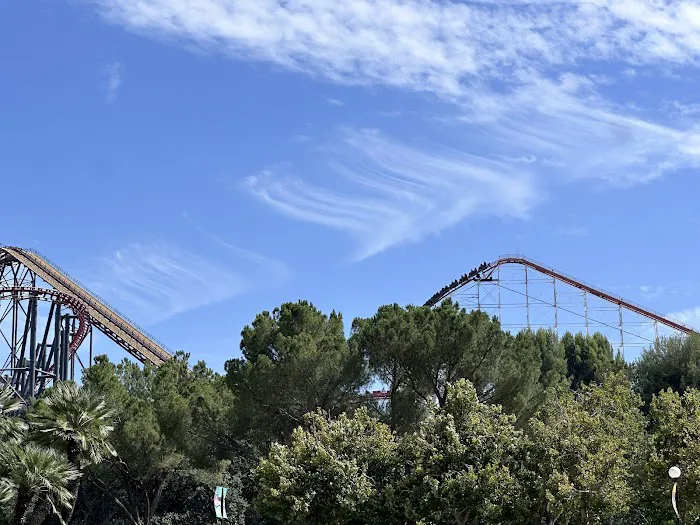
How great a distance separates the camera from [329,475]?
86.5 feet

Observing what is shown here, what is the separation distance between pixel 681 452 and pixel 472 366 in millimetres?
9691

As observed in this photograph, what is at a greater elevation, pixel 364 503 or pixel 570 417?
pixel 570 417

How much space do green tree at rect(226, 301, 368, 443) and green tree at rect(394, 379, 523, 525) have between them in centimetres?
711

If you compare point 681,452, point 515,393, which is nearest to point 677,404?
point 681,452

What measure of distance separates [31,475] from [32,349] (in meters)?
28.5

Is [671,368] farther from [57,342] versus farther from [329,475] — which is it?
[57,342]

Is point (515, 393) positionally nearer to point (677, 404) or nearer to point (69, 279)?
point (677, 404)

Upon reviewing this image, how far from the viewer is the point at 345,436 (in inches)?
1073

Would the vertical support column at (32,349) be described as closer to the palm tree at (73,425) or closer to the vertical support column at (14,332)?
the vertical support column at (14,332)

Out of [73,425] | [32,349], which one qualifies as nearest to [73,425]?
[73,425]

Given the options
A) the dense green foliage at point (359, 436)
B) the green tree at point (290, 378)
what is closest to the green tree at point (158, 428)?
the dense green foliage at point (359, 436)

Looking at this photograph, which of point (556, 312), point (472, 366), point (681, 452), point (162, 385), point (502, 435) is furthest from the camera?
point (556, 312)

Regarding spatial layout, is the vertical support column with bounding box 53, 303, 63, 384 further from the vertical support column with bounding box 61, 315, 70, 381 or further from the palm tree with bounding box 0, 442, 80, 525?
the palm tree with bounding box 0, 442, 80, 525

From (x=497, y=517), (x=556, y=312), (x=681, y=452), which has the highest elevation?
(x=556, y=312)
